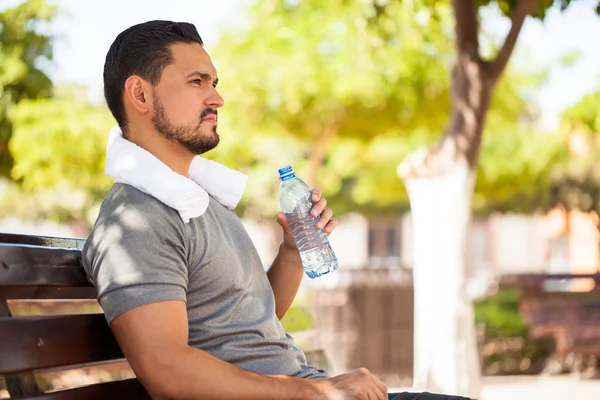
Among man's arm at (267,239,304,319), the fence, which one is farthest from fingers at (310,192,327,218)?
the fence

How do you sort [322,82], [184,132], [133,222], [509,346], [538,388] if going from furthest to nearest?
[509,346], [322,82], [538,388], [184,132], [133,222]

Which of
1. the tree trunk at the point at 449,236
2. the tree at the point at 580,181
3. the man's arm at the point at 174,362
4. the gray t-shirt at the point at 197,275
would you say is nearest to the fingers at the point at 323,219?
the gray t-shirt at the point at 197,275

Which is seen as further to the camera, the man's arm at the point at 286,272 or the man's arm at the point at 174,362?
the man's arm at the point at 286,272

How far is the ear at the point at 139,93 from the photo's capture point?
2.38 metres

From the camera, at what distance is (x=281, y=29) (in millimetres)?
11531

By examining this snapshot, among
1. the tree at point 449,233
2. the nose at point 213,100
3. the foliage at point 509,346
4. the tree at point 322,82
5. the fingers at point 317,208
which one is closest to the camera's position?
the nose at point 213,100

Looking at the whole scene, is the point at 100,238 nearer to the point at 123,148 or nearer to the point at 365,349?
the point at 123,148

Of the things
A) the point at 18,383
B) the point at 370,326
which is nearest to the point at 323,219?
the point at 18,383

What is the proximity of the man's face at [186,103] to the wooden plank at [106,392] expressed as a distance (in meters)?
0.63

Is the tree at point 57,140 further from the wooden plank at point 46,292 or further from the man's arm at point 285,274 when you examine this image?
the wooden plank at point 46,292

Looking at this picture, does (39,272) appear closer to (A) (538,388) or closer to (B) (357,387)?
(B) (357,387)

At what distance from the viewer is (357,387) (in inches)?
84.4

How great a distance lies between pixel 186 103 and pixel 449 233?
4.11 meters

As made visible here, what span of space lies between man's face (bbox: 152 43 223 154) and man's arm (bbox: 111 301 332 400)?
506 mm
